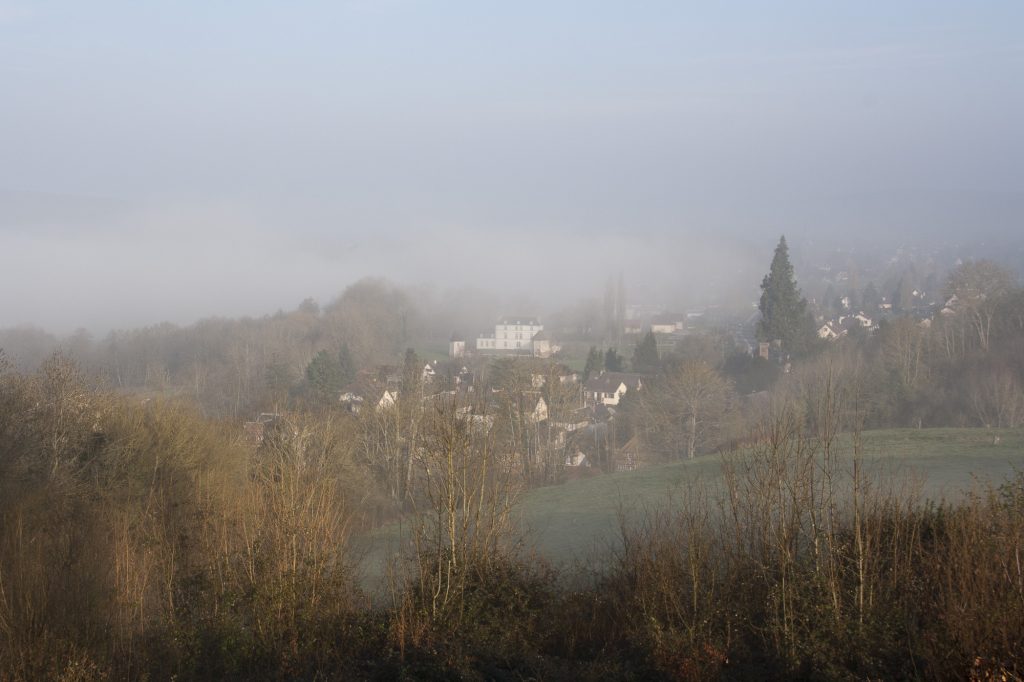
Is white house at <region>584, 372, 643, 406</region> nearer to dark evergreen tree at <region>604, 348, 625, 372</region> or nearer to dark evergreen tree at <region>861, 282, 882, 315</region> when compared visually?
dark evergreen tree at <region>604, 348, 625, 372</region>

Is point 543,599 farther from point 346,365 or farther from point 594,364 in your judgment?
point 594,364

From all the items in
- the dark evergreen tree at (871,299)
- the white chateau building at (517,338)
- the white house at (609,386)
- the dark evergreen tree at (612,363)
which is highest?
the dark evergreen tree at (871,299)

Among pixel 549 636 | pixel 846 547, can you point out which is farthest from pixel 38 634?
pixel 846 547

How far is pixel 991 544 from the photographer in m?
7.27

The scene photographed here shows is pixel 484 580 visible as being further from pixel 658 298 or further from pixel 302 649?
pixel 658 298

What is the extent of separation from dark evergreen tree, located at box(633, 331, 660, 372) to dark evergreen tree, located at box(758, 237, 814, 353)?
23.3ft

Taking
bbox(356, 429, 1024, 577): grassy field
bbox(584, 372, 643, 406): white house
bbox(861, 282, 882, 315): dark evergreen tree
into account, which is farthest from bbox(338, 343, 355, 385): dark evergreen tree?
bbox(861, 282, 882, 315): dark evergreen tree

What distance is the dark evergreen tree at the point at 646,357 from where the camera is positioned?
54131 millimetres

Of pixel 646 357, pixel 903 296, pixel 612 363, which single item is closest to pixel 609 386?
pixel 646 357

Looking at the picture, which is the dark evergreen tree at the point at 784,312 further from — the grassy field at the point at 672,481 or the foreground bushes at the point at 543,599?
the foreground bushes at the point at 543,599

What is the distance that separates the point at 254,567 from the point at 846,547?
6146mm

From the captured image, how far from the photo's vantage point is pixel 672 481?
2341cm

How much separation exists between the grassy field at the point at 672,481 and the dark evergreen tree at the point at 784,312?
2599 cm

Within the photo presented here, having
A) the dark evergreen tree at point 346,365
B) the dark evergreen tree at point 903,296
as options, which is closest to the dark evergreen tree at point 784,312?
the dark evergreen tree at point 903,296
